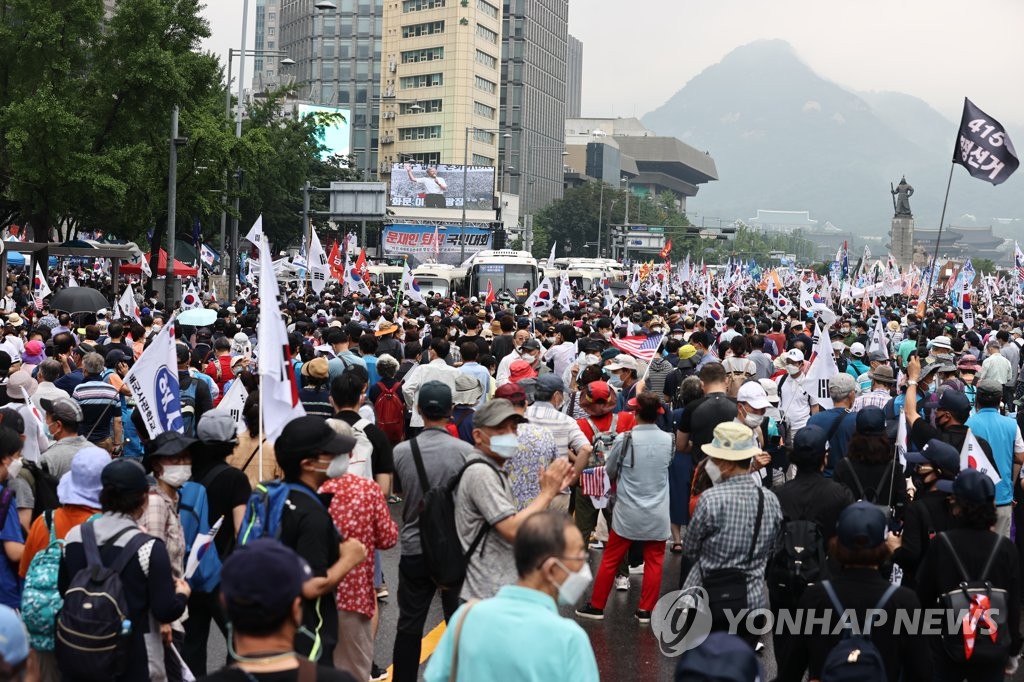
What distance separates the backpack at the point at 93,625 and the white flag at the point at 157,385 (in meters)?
3.15

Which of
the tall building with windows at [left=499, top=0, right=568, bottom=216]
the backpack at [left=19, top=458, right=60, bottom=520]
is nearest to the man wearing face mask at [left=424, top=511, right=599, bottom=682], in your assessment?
the backpack at [left=19, top=458, right=60, bottom=520]

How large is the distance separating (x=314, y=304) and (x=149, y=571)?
Result: 21.1 m

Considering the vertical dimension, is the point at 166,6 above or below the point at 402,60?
below

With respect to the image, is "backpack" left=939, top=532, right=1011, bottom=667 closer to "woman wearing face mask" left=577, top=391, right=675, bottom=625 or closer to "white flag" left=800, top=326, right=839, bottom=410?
"woman wearing face mask" left=577, top=391, right=675, bottom=625

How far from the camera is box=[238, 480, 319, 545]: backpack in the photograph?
5.46 meters

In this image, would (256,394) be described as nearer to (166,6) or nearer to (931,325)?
(931,325)

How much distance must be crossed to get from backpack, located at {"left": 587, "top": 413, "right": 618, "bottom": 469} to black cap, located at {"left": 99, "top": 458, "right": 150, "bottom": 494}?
4.55 metres

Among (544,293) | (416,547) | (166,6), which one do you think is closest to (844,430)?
(416,547)

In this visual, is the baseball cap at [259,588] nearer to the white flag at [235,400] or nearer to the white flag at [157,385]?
the white flag at [157,385]

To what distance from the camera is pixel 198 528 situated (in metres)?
6.26

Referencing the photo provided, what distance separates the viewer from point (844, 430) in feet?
29.9

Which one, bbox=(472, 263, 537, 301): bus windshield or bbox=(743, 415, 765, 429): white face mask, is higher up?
bbox=(743, 415, 765, 429): white face mask

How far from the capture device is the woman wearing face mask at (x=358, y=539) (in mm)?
5812

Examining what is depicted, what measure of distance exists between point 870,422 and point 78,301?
15631mm
